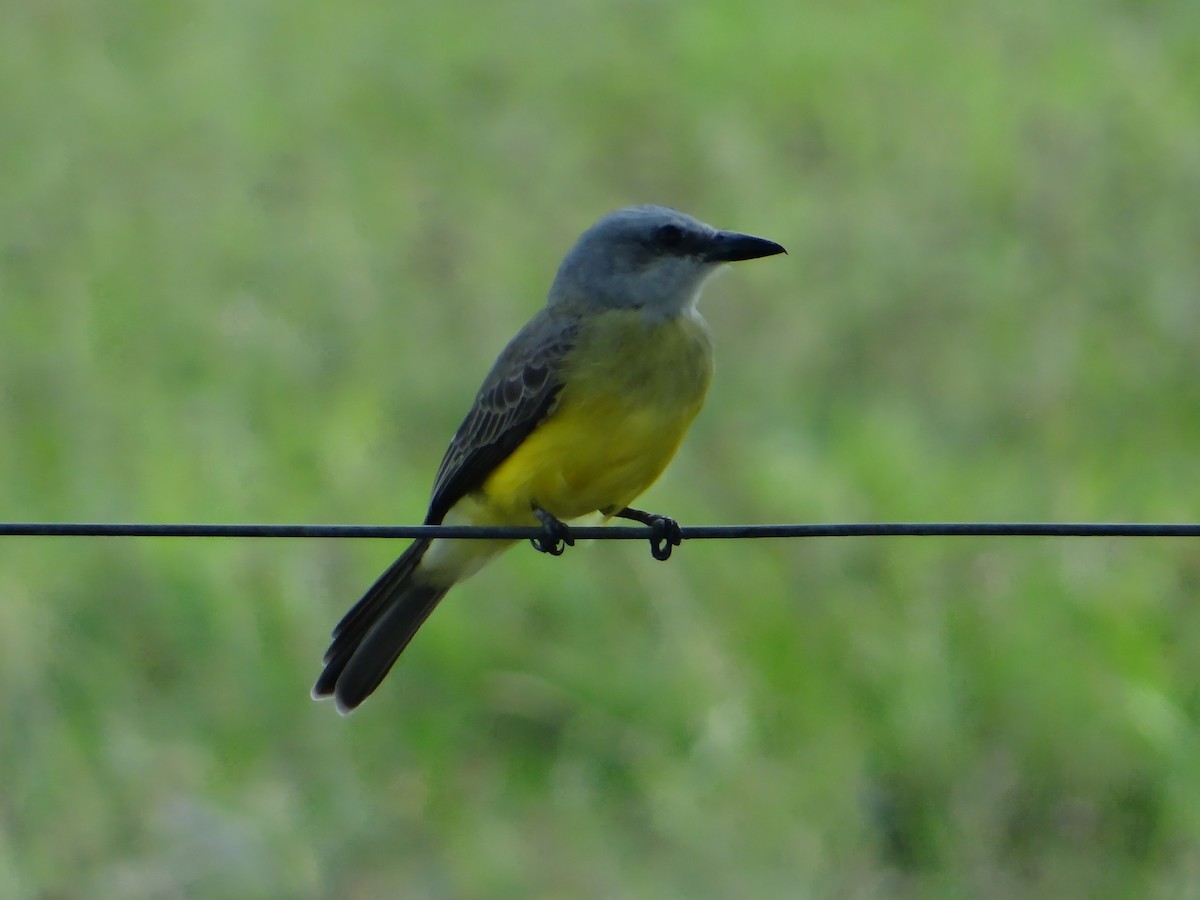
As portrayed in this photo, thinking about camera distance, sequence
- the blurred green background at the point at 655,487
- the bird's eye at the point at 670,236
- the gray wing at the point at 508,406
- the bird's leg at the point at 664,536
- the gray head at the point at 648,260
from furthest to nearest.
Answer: the blurred green background at the point at 655,487 → the bird's eye at the point at 670,236 → the gray head at the point at 648,260 → the gray wing at the point at 508,406 → the bird's leg at the point at 664,536

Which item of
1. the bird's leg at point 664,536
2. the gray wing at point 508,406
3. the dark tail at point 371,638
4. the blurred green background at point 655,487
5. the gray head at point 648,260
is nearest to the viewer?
the bird's leg at point 664,536

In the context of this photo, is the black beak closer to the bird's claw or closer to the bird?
the bird

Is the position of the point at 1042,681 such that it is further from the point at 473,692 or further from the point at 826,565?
the point at 473,692

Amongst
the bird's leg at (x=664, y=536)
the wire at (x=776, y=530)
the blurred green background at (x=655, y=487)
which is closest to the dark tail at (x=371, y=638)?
the bird's leg at (x=664, y=536)

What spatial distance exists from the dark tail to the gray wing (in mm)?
246

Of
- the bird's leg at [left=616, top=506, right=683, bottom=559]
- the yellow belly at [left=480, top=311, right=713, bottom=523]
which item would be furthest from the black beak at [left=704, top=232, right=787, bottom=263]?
the bird's leg at [left=616, top=506, right=683, bottom=559]

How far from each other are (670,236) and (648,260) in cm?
10

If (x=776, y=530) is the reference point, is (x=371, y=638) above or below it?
above

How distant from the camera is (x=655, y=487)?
307 inches

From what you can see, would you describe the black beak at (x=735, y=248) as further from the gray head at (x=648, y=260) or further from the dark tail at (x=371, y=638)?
the dark tail at (x=371, y=638)

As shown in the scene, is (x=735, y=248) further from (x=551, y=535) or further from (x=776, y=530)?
(x=776, y=530)

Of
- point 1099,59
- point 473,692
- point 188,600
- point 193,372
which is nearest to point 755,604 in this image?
point 473,692

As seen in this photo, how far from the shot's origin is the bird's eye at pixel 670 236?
5172 millimetres

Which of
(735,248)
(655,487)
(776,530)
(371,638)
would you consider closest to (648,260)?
(735,248)
